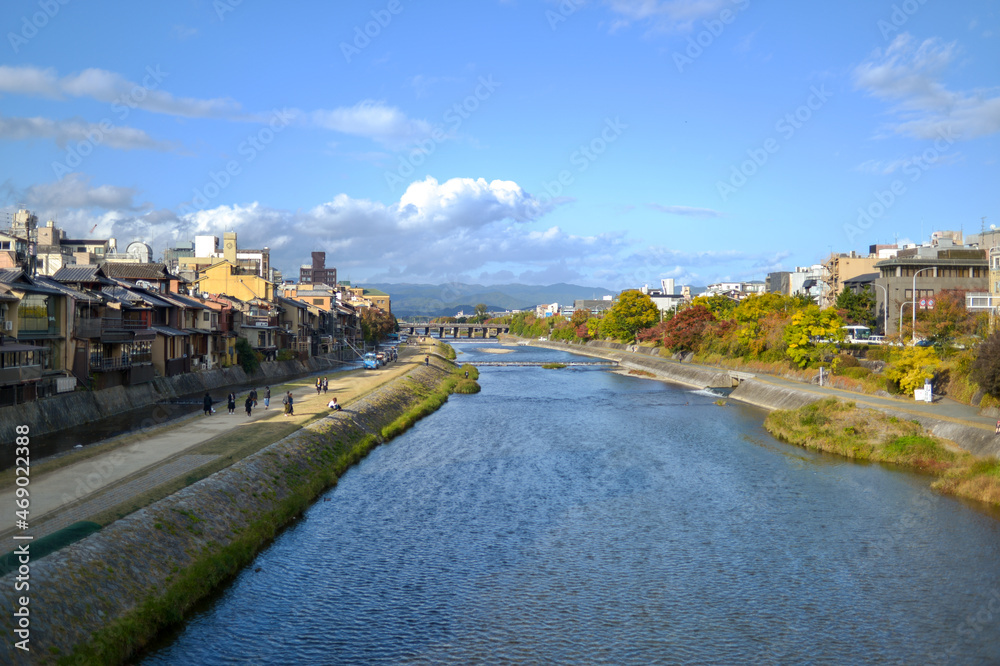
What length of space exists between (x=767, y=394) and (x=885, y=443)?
20132mm

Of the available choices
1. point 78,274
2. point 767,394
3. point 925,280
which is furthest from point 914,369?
point 78,274

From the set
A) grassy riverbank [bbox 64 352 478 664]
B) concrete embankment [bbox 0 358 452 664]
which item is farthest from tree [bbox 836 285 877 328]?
concrete embankment [bbox 0 358 452 664]

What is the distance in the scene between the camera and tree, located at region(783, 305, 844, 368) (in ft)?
188

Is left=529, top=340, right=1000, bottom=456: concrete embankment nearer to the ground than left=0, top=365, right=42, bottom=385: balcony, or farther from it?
nearer to the ground

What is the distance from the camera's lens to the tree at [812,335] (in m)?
57.2

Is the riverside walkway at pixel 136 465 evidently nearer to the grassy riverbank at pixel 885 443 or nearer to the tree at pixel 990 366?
the grassy riverbank at pixel 885 443

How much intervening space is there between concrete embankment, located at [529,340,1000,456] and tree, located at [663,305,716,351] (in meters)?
3.09

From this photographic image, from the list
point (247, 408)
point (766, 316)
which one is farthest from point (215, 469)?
point (766, 316)

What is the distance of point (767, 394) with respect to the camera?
177 ft

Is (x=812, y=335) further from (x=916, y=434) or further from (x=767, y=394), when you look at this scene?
(x=916, y=434)

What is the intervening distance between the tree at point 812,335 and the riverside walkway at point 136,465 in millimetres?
38848

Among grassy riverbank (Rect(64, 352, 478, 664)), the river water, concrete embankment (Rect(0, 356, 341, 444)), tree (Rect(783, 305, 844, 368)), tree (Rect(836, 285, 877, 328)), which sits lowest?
the river water

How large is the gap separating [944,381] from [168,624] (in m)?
42.7

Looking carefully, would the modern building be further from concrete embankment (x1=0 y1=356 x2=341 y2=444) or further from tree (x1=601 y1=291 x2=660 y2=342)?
concrete embankment (x1=0 y1=356 x2=341 y2=444)
